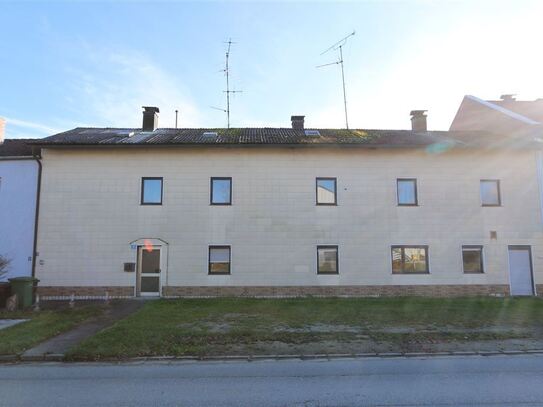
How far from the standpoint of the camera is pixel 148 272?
54.0ft

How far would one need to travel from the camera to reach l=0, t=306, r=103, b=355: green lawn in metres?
8.82

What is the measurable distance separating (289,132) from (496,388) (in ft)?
50.2

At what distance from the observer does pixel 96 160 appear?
1694 centimetres

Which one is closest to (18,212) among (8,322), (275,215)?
(8,322)

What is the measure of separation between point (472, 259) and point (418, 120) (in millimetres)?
7884

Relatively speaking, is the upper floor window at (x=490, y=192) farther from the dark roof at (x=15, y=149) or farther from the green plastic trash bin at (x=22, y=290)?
the dark roof at (x=15, y=149)

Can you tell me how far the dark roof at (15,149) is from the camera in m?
17.0

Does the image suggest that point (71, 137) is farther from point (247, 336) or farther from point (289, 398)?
point (289, 398)

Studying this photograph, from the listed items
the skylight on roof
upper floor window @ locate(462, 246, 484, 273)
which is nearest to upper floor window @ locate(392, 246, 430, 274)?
upper floor window @ locate(462, 246, 484, 273)

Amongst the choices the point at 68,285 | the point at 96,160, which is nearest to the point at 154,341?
the point at 68,285

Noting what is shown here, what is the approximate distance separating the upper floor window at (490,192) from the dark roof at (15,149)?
18.9 metres

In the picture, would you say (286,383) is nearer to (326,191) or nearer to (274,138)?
(326,191)

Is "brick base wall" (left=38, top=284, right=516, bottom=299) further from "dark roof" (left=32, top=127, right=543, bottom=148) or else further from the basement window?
"dark roof" (left=32, top=127, right=543, bottom=148)

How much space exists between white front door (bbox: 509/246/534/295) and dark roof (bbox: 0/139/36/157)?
66.4ft
